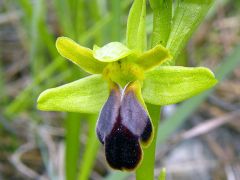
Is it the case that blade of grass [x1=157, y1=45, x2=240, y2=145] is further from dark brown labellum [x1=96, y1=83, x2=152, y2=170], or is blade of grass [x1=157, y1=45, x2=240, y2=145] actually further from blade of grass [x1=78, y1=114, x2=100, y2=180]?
dark brown labellum [x1=96, y1=83, x2=152, y2=170]

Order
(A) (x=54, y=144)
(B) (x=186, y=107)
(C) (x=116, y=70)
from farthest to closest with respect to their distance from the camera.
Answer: (A) (x=54, y=144)
(B) (x=186, y=107)
(C) (x=116, y=70)

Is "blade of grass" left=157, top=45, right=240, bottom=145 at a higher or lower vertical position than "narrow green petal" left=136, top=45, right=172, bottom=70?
lower

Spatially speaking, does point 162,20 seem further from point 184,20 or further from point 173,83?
point 173,83

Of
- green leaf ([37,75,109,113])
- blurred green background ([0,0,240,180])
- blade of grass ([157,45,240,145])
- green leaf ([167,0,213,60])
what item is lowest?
blurred green background ([0,0,240,180])

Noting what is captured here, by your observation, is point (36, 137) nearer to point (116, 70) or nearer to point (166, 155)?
point (166, 155)

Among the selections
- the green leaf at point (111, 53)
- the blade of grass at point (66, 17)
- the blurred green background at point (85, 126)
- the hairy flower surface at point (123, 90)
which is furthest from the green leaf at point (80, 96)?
the blade of grass at point (66, 17)

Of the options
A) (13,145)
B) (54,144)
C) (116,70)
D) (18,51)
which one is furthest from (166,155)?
(18,51)

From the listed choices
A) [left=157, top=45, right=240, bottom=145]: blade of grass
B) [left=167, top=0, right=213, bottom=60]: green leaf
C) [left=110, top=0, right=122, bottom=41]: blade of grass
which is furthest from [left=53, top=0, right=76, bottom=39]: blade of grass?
[left=167, top=0, right=213, bottom=60]: green leaf
